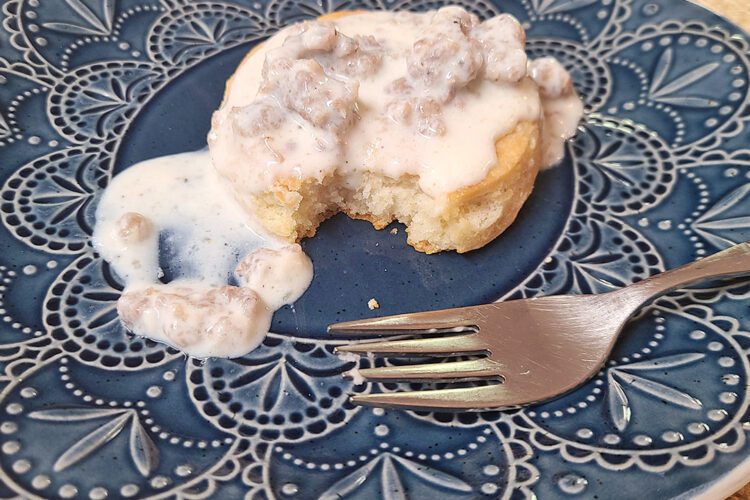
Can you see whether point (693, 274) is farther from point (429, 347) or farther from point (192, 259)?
point (192, 259)

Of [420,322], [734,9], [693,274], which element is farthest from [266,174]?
[734,9]

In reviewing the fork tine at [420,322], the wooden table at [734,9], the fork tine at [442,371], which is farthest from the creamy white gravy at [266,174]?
the wooden table at [734,9]

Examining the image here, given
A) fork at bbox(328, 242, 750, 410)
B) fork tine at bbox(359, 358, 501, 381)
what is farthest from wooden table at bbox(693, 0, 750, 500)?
fork tine at bbox(359, 358, 501, 381)

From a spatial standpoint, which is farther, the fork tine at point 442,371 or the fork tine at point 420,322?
the fork tine at point 420,322

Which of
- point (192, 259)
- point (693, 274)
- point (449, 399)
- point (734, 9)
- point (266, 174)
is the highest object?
point (734, 9)

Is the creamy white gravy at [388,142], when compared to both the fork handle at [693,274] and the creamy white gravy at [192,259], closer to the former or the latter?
the creamy white gravy at [192,259]

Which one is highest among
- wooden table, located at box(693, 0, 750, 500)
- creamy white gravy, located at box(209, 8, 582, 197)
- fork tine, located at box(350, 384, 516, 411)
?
wooden table, located at box(693, 0, 750, 500)

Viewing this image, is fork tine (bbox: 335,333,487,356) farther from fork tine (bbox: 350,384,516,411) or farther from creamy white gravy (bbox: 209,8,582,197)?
creamy white gravy (bbox: 209,8,582,197)
